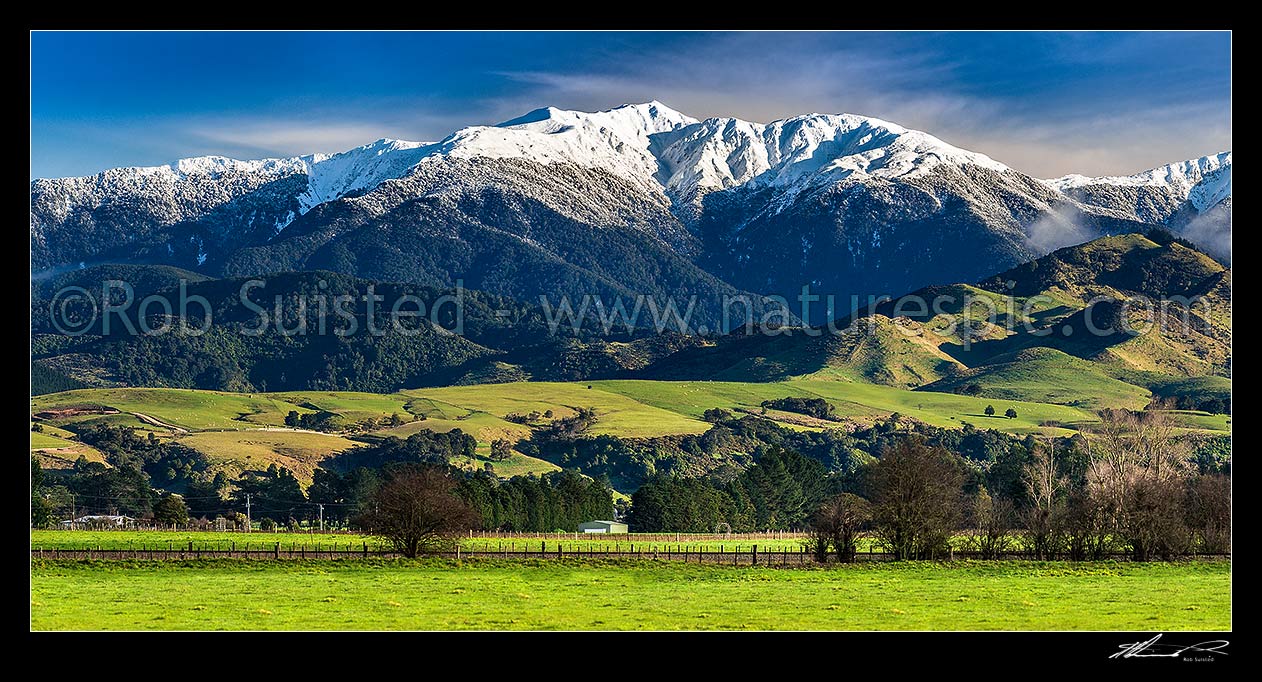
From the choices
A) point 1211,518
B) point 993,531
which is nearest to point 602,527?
point 993,531

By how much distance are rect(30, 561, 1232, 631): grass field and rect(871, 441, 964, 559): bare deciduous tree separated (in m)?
3.44

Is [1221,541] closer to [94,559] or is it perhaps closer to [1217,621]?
[1217,621]

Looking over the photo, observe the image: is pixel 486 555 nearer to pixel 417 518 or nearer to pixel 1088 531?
pixel 417 518

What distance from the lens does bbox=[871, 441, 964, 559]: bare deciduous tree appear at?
70562 millimetres

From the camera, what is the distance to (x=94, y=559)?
67.1m

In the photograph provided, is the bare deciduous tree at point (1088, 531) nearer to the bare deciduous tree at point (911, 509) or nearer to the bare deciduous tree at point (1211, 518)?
the bare deciduous tree at point (1211, 518)
